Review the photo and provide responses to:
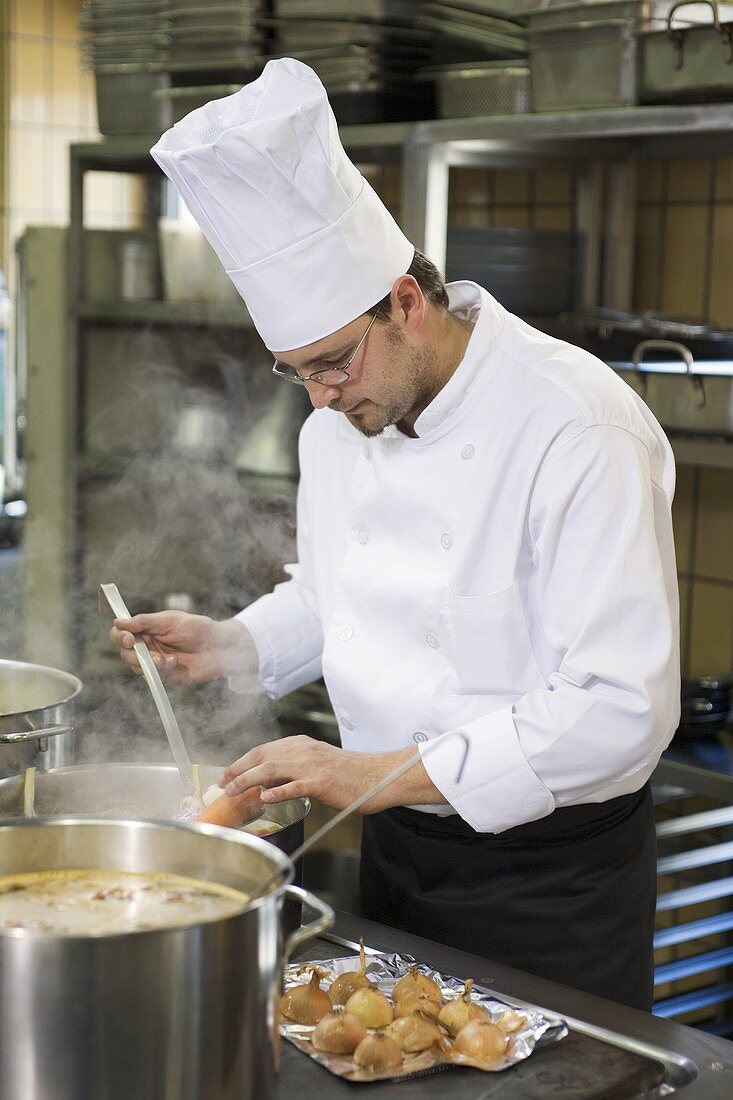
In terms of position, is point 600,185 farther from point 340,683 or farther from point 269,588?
point 340,683

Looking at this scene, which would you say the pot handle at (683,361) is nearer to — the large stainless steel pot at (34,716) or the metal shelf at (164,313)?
the metal shelf at (164,313)

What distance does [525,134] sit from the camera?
2.48 meters

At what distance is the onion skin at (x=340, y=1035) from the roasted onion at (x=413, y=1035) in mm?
25

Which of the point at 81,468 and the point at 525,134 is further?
the point at 81,468

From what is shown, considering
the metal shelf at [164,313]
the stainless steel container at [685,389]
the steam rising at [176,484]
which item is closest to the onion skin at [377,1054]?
the stainless steel container at [685,389]

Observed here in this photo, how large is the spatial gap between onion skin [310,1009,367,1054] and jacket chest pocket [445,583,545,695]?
1.78ft

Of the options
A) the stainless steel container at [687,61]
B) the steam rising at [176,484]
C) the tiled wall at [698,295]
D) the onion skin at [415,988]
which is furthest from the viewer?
the steam rising at [176,484]

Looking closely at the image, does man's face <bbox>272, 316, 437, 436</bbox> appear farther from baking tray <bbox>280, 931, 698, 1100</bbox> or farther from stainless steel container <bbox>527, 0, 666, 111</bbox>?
stainless steel container <bbox>527, 0, 666, 111</bbox>

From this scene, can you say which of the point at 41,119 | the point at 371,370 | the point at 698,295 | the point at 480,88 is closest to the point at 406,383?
the point at 371,370

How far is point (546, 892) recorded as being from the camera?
1611 millimetres

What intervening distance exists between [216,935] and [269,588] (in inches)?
95.3

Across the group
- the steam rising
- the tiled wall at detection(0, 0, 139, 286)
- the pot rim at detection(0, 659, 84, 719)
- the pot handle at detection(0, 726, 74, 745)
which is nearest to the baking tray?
the pot handle at detection(0, 726, 74, 745)

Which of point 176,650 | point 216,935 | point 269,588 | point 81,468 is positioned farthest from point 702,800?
point 216,935

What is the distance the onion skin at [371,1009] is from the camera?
3.69 ft
